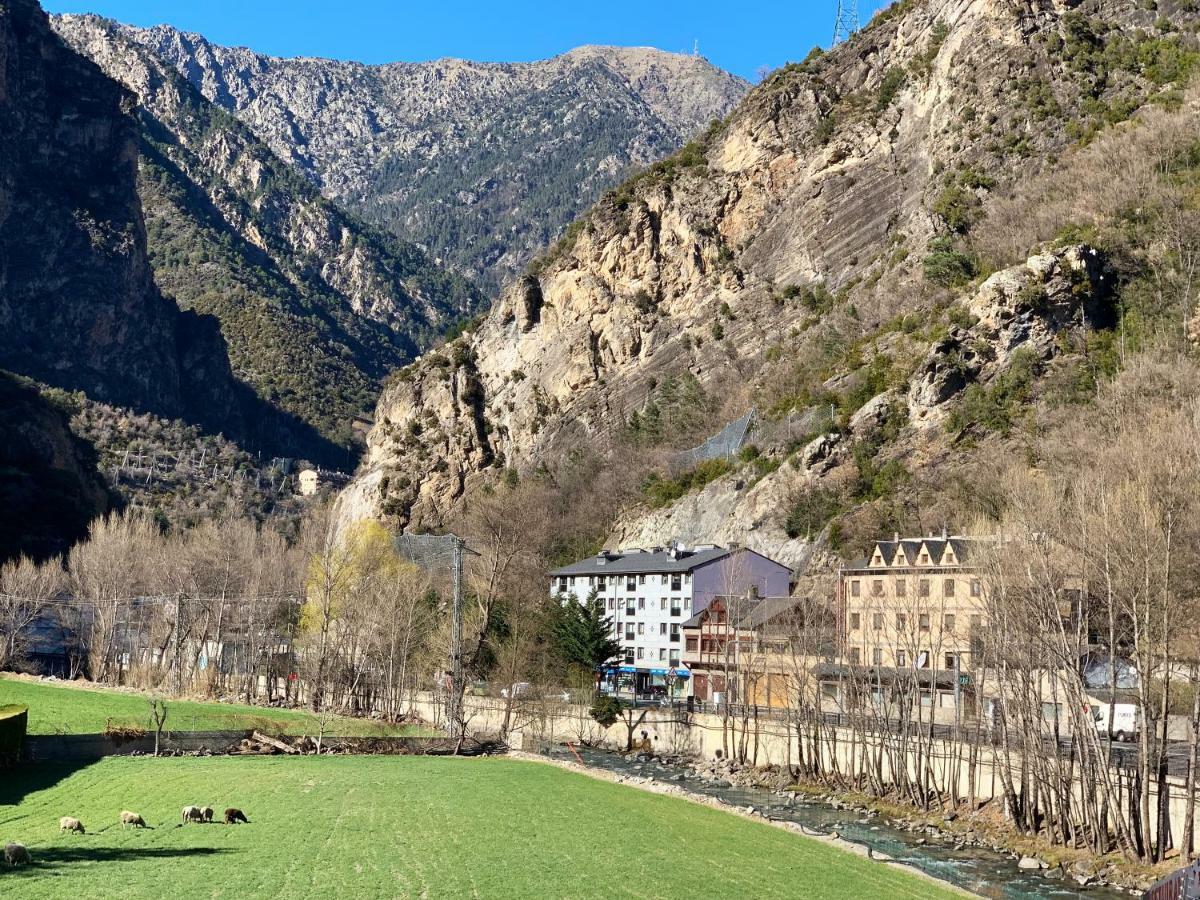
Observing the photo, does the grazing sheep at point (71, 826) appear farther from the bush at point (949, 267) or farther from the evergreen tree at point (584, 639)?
the bush at point (949, 267)

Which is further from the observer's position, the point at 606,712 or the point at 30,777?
the point at 606,712

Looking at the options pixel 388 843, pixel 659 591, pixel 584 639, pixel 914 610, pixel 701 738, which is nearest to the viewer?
pixel 388 843

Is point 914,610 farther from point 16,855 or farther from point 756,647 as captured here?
point 16,855

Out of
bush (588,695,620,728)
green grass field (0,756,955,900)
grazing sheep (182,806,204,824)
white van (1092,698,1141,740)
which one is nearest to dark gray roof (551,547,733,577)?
bush (588,695,620,728)

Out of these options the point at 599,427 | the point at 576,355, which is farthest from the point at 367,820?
the point at 576,355

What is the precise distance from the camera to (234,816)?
1185 inches

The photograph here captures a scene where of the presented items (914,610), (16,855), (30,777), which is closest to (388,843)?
(16,855)

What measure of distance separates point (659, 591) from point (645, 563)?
4696 millimetres

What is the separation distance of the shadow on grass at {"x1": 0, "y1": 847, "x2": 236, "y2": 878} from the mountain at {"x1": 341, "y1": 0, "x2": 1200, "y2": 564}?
61552 mm

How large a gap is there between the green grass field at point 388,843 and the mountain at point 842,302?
47.7 meters

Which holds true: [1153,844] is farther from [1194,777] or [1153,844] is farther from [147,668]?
[147,668]

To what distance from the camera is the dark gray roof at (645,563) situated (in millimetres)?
90438

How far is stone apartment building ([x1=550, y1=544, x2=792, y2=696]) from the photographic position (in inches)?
3403

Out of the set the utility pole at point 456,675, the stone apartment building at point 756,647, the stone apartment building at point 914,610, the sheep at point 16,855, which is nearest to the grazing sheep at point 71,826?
the sheep at point 16,855
